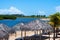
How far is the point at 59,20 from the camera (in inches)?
817

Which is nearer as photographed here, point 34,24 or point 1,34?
point 1,34

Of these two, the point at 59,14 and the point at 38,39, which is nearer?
the point at 38,39

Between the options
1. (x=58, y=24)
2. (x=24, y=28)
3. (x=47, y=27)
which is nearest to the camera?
(x=24, y=28)

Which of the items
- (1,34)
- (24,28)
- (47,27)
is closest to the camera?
(1,34)

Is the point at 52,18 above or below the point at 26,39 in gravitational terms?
above

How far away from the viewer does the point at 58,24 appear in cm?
2067

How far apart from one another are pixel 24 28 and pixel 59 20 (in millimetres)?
5223

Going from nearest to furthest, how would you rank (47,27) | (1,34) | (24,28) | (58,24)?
(1,34)
(24,28)
(47,27)
(58,24)

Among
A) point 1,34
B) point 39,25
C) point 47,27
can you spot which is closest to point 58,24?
point 47,27

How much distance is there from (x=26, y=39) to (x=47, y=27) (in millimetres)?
2626

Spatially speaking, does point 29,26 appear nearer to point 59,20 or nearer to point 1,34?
point 59,20

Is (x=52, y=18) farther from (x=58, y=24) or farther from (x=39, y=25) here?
(x=39, y=25)

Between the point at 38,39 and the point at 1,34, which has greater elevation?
the point at 1,34

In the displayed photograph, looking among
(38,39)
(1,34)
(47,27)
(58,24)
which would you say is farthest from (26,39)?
(1,34)
